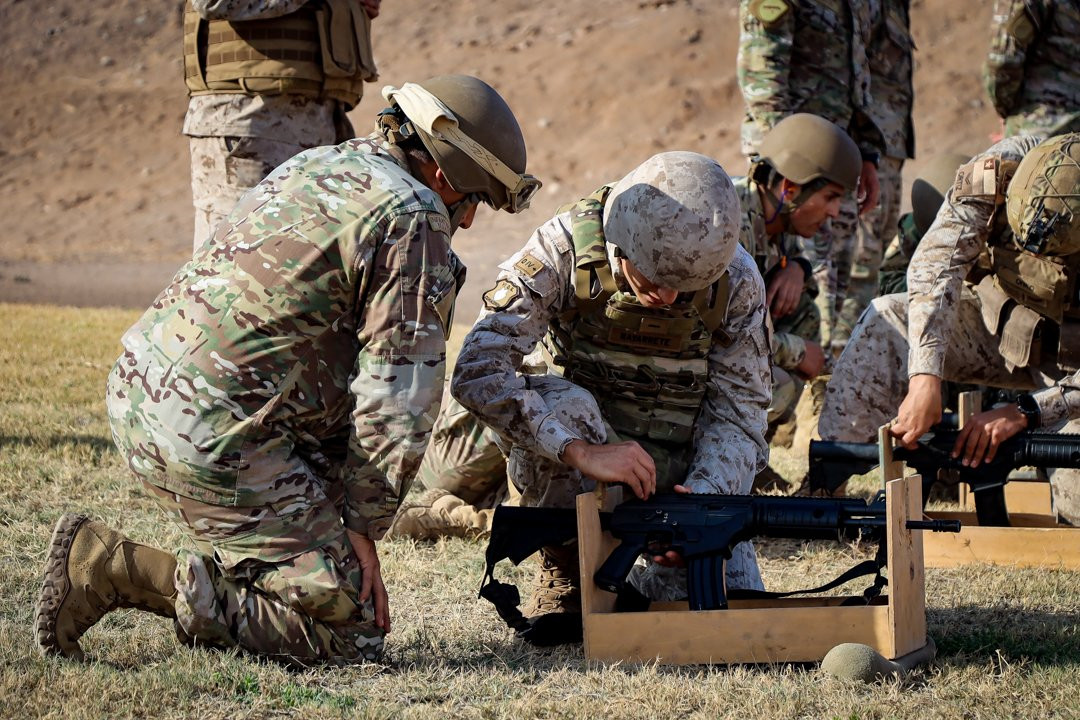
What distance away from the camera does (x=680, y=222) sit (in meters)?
3.91

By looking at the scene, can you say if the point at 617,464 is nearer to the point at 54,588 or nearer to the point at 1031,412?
the point at 54,588

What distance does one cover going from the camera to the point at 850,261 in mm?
8039

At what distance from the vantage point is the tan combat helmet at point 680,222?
12.9 ft

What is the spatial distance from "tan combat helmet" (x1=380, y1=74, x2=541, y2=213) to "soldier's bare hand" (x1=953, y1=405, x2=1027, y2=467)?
2122mm

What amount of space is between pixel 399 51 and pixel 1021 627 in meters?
21.9

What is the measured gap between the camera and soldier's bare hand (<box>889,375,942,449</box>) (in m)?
4.95

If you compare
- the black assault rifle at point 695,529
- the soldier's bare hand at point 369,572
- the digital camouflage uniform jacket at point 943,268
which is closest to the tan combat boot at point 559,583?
the black assault rifle at point 695,529

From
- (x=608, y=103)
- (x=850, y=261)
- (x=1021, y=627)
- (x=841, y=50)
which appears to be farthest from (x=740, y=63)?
(x=608, y=103)

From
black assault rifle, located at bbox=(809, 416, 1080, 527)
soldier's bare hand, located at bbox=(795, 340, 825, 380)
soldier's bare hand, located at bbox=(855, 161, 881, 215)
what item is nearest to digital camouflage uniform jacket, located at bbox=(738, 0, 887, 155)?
soldier's bare hand, located at bbox=(855, 161, 881, 215)

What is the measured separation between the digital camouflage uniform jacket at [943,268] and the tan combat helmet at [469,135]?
218 cm

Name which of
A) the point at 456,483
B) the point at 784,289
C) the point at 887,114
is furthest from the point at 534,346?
the point at 887,114

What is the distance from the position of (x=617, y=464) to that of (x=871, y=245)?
17.8 feet

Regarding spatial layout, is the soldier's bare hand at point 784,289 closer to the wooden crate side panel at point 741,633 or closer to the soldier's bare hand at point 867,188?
the soldier's bare hand at point 867,188

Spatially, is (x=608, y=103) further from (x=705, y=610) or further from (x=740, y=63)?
(x=705, y=610)
